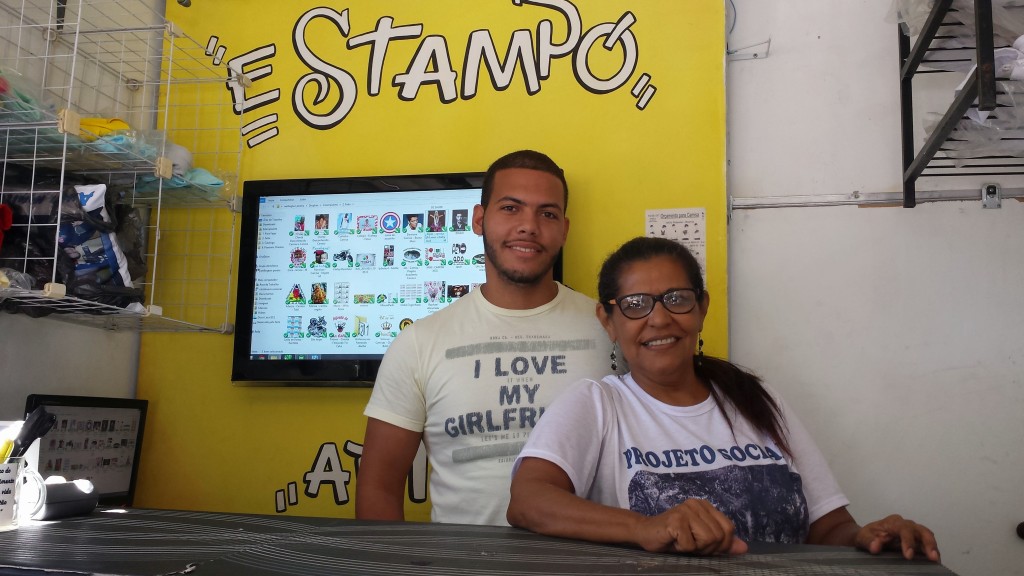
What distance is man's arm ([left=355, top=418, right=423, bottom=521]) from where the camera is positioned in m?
1.86

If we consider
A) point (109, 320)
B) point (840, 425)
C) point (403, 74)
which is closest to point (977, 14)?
point (840, 425)

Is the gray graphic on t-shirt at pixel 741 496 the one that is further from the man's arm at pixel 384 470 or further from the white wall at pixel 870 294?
the white wall at pixel 870 294

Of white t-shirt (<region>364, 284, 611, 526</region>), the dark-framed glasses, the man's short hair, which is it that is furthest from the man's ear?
the dark-framed glasses

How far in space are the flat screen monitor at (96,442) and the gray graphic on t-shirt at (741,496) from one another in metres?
1.42

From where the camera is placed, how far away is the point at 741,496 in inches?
54.5

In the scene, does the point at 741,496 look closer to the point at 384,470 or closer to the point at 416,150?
the point at 384,470

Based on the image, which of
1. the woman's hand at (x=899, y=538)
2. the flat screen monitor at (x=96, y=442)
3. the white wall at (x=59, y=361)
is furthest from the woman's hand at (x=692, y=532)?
the white wall at (x=59, y=361)

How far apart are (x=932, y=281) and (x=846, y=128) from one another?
1.61 ft

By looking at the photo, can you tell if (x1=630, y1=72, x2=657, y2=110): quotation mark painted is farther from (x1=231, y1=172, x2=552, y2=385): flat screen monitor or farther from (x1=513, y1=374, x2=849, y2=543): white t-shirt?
(x1=513, y1=374, x2=849, y2=543): white t-shirt

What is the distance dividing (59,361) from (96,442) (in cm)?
25

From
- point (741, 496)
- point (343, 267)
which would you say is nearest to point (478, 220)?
point (343, 267)

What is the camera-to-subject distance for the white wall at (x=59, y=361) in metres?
2.16

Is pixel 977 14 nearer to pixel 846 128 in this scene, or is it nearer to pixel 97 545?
pixel 846 128

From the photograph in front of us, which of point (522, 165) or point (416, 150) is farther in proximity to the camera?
point (416, 150)
